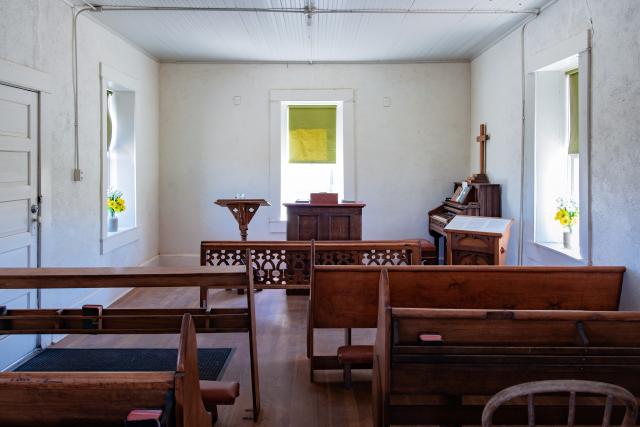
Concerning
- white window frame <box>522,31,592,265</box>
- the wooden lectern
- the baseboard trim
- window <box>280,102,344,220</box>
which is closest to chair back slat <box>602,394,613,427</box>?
white window frame <box>522,31,592,265</box>

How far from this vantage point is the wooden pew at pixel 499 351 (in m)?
2.03

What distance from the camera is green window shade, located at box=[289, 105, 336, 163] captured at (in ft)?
25.1

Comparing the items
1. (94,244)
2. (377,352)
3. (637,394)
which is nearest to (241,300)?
(94,244)

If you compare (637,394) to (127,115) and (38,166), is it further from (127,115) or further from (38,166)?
(127,115)

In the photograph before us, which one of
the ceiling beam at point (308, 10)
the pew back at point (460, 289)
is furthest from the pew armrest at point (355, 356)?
the ceiling beam at point (308, 10)

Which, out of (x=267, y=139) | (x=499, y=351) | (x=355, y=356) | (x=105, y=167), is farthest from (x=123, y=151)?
(x=499, y=351)

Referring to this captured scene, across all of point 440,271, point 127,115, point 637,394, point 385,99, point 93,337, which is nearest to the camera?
point 637,394

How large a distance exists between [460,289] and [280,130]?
190 inches

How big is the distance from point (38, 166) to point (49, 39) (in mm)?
1020

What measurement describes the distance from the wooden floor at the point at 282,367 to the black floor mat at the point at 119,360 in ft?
0.33

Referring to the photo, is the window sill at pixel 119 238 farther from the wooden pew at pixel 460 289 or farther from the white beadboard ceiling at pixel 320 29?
the wooden pew at pixel 460 289

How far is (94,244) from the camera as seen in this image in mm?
5254

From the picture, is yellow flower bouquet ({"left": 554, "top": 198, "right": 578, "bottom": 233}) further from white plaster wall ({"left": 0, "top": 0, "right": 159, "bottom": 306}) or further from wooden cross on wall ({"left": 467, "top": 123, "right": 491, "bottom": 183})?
white plaster wall ({"left": 0, "top": 0, "right": 159, "bottom": 306})

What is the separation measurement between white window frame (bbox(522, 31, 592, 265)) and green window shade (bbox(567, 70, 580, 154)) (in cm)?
29
